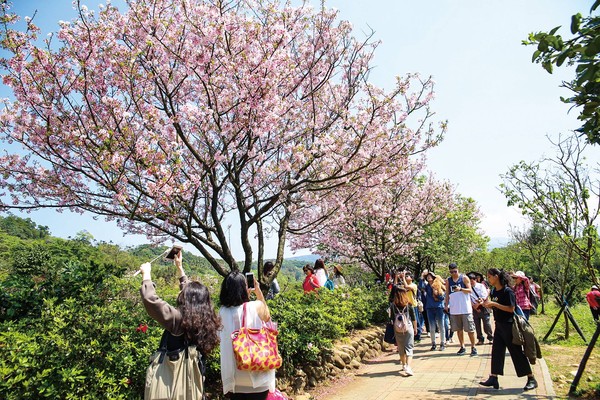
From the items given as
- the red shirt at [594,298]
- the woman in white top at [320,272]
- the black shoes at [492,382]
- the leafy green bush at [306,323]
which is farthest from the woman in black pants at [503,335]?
the red shirt at [594,298]

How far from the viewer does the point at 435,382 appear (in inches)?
237

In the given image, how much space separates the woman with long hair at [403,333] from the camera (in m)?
6.79

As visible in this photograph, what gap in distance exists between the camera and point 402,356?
272 inches

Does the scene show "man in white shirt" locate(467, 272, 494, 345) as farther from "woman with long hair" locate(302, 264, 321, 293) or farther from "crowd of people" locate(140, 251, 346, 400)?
"crowd of people" locate(140, 251, 346, 400)

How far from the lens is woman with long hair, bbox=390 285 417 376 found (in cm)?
679

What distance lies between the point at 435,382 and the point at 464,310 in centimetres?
257

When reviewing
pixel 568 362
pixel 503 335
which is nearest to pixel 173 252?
pixel 503 335

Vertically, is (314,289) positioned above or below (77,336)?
above

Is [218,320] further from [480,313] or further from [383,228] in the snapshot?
[383,228]

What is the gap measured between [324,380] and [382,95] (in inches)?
219

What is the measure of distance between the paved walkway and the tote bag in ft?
11.4

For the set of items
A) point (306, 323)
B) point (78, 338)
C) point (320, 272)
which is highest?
point (320, 272)

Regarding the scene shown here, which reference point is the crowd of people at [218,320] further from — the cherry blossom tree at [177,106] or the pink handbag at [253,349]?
the cherry blossom tree at [177,106]

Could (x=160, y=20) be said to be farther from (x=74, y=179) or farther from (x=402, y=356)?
(x=402, y=356)
